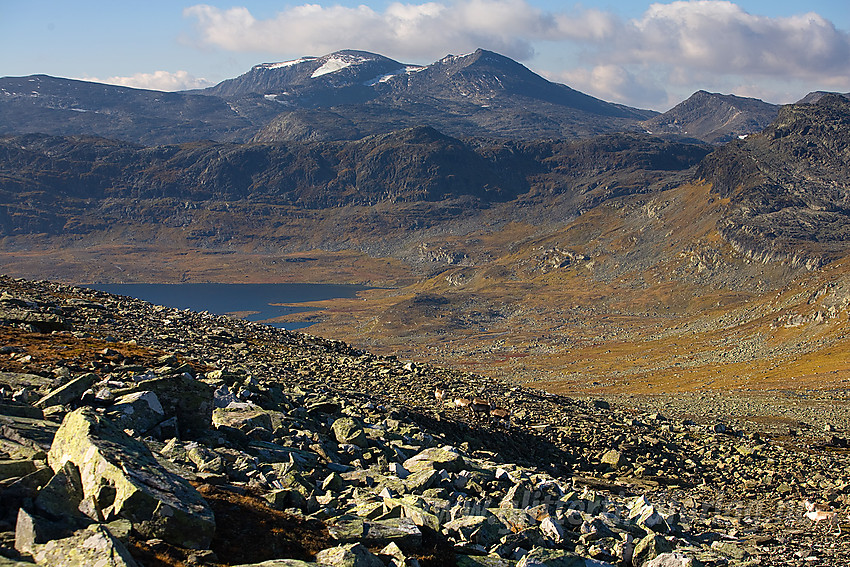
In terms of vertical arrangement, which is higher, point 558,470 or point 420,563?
point 420,563

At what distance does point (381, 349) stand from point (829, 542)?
153 m

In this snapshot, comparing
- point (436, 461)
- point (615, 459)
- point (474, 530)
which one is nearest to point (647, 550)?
point (474, 530)

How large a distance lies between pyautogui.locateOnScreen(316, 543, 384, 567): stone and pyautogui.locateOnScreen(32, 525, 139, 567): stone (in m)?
2.95

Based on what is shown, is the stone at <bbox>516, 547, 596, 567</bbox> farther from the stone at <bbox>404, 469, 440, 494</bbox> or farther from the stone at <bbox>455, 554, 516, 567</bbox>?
the stone at <bbox>404, 469, 440, 494</bbox>

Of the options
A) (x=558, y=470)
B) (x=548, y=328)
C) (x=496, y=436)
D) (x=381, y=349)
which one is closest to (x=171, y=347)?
(x=496, y=436)

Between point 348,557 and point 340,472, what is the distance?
709 cm

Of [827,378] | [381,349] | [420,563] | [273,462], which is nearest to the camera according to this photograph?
[420,563]

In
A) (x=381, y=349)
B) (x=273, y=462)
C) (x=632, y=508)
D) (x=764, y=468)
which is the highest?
(x=273, y=462)

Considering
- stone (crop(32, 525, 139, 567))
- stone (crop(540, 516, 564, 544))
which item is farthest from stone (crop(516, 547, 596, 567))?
stone (crop(32, 525, 139, 567))

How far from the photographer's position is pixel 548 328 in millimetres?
192125

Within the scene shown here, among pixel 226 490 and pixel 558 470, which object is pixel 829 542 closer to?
pixel 558 470

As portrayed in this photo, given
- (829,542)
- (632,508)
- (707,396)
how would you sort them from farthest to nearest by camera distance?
(707,396)
(829,542)
(632,508)

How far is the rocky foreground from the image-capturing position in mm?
11750

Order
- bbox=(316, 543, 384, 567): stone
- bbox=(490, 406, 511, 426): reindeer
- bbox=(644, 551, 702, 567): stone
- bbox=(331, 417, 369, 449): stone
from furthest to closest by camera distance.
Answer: bbox=(490, 406, 511, 426): reindeer
bbox=(331, 417, 369, 449): stone
bbox=(644, 551, 702, 567): stone
bbox=(316, 543, 384, 567): stone
